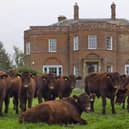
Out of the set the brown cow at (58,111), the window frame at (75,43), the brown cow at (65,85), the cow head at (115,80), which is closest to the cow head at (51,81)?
the brown cow at (65,85)

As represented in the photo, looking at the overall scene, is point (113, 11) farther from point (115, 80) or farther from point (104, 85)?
point (115, 80)

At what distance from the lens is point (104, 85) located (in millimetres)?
25062

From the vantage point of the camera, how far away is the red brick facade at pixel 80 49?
75.1 m

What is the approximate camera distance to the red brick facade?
75.1 m

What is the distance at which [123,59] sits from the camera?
78125 millimetres

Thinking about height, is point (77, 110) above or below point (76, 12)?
below

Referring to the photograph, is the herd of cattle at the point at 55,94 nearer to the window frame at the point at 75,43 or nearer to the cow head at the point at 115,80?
the cow head at the point at 115,80

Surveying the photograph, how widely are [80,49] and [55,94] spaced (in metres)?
48.6

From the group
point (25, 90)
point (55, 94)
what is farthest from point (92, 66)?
point (25, 90)

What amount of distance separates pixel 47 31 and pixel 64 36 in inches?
98.0

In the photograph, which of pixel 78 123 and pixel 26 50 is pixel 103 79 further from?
pixel 26 50

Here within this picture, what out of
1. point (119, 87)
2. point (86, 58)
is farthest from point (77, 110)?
point (86, 58)

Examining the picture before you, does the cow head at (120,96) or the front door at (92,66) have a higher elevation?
the front door at (92,66)

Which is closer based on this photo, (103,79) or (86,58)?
(103,79)
